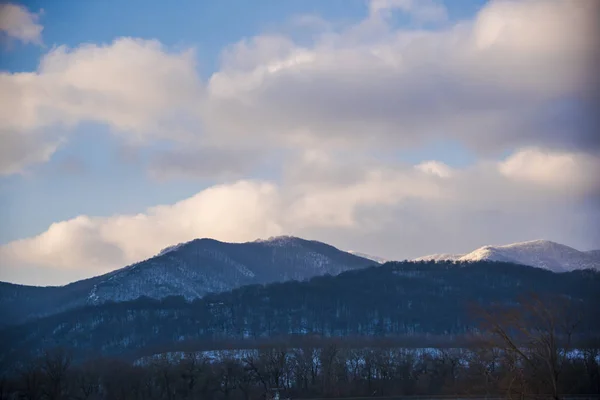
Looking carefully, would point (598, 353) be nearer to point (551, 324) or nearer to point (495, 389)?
point (495, 389)

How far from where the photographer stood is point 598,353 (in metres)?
147

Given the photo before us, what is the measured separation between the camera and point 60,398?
132 m

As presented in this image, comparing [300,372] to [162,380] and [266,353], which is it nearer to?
[266,353]

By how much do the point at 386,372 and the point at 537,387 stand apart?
211ft

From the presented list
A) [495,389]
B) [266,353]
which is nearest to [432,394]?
[495,389]

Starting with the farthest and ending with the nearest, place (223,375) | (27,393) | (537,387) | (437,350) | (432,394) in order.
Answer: (437,350), (223,375), (432,394), (27,393), (537,387)

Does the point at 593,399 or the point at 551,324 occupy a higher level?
the point at 551,324

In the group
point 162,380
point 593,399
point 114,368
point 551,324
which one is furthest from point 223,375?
point 551,324

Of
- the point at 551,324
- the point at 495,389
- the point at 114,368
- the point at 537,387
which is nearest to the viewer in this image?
the point at 551,324

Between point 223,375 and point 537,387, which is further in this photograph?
point 223,375

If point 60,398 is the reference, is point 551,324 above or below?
above

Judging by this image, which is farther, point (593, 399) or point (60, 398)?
point (60, 398)

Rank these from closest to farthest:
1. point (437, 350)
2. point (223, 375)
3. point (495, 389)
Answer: point (495, 389) < point (223, 375) < point (437, 350)

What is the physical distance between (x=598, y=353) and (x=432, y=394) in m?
33.8
